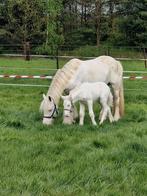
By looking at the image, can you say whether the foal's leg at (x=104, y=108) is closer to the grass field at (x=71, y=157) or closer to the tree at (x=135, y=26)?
the grass field at (x=71, y=157)

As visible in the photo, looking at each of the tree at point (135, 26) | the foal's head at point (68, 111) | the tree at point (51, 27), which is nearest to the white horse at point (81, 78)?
the foal's head at point (68, 111)

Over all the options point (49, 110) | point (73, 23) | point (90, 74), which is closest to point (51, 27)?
point (73, 23)

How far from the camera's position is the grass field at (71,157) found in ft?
15.5

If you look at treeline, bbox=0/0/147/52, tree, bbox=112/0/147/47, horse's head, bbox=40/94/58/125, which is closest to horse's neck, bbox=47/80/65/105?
horse's head, bbox=40/94/58/125

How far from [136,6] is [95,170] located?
38.3 metres

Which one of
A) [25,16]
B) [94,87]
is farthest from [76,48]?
[94,87]

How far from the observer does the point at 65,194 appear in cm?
454

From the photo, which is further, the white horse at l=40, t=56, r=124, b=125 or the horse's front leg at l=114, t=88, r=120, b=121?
the horse's front leg at l=114, t=88, r=120, b=121

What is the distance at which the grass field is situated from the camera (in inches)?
186

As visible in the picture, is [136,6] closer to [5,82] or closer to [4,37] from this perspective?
[4,37]

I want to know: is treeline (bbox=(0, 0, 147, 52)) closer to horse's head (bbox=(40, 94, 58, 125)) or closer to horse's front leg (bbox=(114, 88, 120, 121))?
horse's front leg (bbox=(114, 88, 120, 121))

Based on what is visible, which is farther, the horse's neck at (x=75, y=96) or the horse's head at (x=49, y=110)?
the horse's head at (x=49, y=110)

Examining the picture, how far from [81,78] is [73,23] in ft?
126

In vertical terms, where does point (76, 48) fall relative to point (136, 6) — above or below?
below
